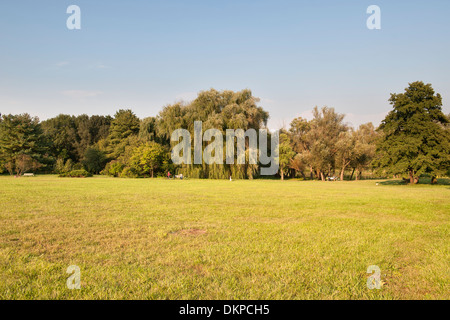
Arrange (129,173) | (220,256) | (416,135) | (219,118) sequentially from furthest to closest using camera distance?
(129,173) < (219,118) < (416,135) < (220,256)

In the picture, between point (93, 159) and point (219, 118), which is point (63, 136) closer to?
point (93, 159)

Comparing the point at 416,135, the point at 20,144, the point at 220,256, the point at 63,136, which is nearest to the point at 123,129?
the point at 20,144

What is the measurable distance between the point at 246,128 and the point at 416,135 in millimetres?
16980

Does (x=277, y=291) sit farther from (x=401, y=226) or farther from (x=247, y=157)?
(x=247, y=157)

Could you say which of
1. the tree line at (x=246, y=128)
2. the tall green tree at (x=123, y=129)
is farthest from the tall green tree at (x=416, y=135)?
the tall green tree at (x=123, y=129)

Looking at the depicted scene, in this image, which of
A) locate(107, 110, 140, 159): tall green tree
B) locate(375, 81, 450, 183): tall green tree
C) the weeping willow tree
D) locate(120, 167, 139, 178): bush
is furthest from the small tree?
locate(375, 81, 450, 183): tall green tree

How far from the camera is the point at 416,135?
26.3 metres

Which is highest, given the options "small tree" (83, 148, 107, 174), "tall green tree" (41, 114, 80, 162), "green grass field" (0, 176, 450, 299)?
"tall green tree" (41, 114, 80, 162)

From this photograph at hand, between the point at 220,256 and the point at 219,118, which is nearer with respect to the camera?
the point at 220,256

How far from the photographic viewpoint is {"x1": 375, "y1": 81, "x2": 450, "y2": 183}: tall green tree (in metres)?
24.6

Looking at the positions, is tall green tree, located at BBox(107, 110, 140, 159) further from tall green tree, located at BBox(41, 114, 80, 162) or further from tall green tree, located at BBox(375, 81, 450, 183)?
tall green tree, located at BBox(375, 81, 450, 183)

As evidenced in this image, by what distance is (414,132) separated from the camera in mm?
26547

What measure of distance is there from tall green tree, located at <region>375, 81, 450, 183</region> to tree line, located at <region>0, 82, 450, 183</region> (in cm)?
8
